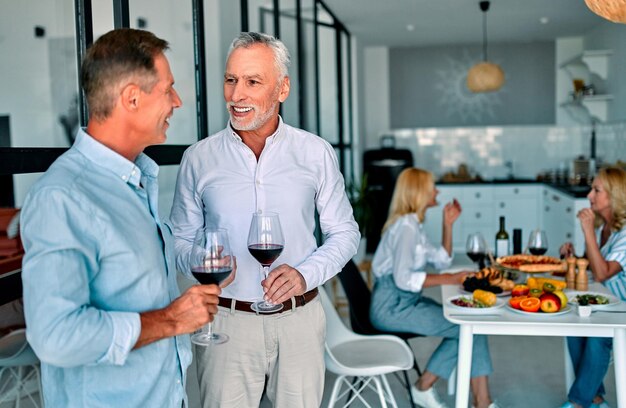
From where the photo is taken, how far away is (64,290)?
1177mm

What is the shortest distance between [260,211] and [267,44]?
0.45 metres

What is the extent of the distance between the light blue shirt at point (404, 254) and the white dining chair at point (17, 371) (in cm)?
201

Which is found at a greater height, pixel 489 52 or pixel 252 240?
pixel 489 52

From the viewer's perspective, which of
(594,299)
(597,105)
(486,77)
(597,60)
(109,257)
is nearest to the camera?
(109,257)

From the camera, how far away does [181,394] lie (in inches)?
57.4

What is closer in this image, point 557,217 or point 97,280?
point 97,280

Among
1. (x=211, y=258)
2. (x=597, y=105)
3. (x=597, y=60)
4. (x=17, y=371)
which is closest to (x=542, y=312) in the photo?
(x=211, y=258)

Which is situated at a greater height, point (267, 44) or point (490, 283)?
point (267, 44)

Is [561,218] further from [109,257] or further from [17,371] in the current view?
[109,257]

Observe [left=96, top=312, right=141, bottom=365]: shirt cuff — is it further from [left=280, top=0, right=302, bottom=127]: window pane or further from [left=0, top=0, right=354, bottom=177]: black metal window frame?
[left=280, top=0, right=302, bottom=127]: window pane

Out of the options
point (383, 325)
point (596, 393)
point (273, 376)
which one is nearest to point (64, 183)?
point (273, 376)

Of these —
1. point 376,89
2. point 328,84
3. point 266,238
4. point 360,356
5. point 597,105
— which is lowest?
point 360,356

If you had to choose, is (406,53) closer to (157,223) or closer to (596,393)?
(596,393)

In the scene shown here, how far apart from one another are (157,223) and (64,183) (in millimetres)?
230
